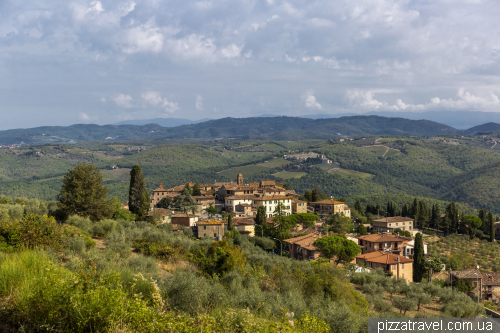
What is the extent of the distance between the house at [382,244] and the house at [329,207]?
1613cm

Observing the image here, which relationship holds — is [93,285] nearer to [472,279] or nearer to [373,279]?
[373,279]

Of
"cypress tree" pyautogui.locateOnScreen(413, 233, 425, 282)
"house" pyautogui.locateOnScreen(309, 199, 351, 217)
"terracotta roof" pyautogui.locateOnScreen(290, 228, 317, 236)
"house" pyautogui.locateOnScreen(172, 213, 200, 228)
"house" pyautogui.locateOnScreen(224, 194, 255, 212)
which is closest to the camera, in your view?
"cypress tree" pyautogui.locateOnScreen(413, 233, 425, 282)

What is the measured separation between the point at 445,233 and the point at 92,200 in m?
61.2

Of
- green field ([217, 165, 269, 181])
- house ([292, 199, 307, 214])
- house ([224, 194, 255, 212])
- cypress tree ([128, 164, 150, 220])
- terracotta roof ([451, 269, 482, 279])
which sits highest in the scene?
cypress tree ([128, 164, 150, 220])

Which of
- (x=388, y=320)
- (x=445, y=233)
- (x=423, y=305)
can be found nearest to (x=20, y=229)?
(x=388, y=320)

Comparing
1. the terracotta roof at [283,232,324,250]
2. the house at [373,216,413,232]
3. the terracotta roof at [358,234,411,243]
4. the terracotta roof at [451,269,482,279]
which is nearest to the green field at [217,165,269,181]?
the house at [373,216,413,232]

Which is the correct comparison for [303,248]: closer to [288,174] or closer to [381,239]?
[381,239]

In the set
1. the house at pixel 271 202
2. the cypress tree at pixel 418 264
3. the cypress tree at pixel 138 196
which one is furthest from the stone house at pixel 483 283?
the cypress tree at pixel 138 196

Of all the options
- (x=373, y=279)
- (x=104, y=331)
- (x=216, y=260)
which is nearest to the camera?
(x=104, y=331)

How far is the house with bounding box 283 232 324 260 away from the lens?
3388 cm

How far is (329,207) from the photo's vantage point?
6044 centimetres

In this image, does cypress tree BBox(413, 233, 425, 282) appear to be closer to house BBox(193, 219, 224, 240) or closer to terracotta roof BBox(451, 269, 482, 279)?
terracotta roof BBox(451, 269, 482, 279)

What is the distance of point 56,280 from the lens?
200 inches

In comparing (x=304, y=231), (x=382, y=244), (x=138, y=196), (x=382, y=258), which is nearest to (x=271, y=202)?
(x=304, y=231)
